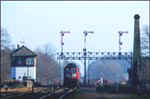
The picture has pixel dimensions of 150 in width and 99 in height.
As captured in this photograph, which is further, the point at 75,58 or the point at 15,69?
the point at 15,69

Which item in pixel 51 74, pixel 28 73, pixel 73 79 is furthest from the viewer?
pixel 51 74

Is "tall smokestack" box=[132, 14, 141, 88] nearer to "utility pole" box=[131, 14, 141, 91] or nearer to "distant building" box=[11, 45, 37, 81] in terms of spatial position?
"utility pole" box=[131, 14, 141, 91]

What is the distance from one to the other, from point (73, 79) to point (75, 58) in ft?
60.8

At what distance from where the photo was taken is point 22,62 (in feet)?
254

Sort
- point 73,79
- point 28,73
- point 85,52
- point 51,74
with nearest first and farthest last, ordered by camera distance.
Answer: point 73,79, point 85,52, point 28,73, point 51,74

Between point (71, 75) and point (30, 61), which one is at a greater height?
point (30, 61)

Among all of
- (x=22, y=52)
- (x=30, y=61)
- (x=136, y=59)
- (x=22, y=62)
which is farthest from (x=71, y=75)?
(x=22, y=62)

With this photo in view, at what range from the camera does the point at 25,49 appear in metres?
77.9

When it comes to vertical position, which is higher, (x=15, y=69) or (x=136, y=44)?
(x=136, y=44)

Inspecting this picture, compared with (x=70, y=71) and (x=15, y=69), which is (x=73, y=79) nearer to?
(x=70, y=71)

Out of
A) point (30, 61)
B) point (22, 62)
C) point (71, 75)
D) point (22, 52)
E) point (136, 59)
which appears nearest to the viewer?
point (71, 75)

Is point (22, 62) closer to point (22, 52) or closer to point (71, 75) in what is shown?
point (22, 52)

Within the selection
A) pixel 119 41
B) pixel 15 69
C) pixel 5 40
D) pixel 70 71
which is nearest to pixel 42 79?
pixel 15 69

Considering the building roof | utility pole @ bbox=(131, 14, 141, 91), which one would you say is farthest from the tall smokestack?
the building roof
